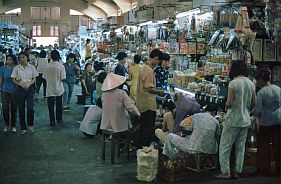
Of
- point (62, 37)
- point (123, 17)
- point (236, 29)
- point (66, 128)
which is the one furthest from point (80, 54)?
point (62, 37)

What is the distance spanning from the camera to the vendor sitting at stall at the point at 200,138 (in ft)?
23.1

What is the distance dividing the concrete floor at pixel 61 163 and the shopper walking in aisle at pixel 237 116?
0.27 meters

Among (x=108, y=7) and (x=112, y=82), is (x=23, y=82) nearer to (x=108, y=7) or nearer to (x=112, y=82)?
(x=112, y=82)

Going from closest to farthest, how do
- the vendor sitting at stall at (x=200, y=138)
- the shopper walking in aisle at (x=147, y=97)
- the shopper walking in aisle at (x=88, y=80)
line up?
the vendor sitting at stall at (x=200, y=138) → the shopper walking in aisle at (x=147, y=97) → the shopper walking in aisle at (x=88, y=80)

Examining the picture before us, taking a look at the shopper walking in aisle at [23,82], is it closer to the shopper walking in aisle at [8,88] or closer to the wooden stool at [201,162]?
the shopper walking in aisle at [8,88]

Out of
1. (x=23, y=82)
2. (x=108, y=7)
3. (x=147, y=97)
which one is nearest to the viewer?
(x=147, y=97)

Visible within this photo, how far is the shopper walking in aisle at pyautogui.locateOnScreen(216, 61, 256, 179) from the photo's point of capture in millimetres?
6609

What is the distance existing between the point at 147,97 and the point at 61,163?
1.71 meters

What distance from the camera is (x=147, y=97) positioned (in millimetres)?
7977

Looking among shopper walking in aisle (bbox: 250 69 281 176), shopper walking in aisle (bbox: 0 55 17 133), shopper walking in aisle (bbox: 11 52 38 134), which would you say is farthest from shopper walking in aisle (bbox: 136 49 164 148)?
shopper walking in aisle (bbox: 0 55 17 133)

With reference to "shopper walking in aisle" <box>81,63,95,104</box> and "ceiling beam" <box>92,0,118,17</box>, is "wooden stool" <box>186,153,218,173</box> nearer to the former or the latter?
"shopper walking in aisle" <box>81,63,95,104</box>

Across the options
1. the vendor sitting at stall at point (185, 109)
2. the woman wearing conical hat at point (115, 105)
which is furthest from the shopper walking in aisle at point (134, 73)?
the vendor sitting at stall at point (185, 109)

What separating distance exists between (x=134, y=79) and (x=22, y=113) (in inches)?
98.3

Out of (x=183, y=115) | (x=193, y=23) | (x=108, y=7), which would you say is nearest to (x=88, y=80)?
(x=193, y=23)
